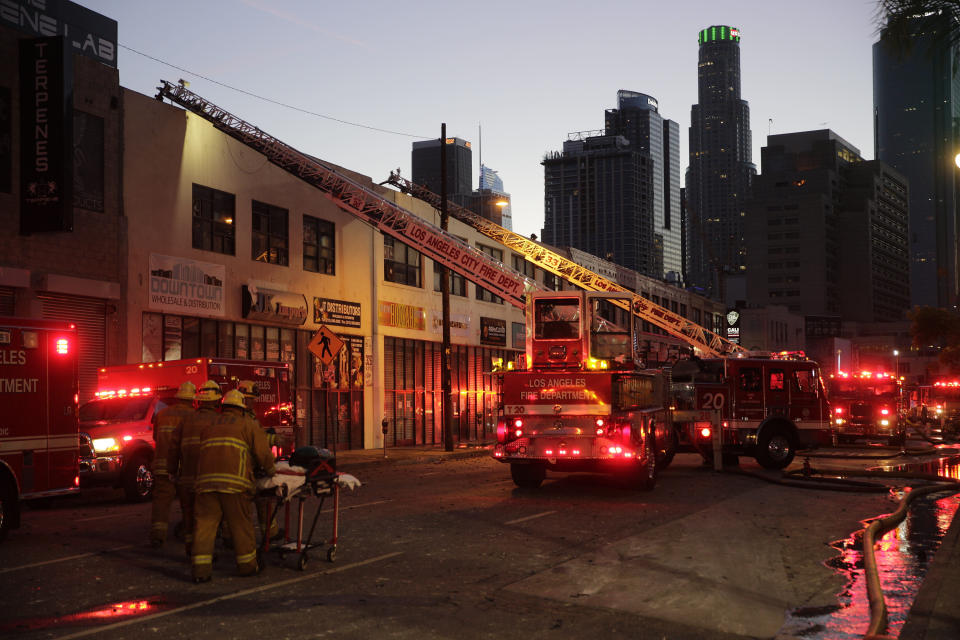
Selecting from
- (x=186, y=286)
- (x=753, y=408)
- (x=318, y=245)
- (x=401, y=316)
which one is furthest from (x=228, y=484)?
(x=401, y=316)

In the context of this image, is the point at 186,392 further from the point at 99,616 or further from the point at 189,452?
the point at 99,616

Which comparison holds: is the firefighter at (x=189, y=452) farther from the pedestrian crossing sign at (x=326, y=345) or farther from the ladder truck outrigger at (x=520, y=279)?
the pedestrian crossing sign at (x=326, y=345)

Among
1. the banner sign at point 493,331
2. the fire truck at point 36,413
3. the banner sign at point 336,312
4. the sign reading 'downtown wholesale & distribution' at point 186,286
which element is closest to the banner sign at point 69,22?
the sign reading 'downtown wholesale & distribution' at point 186,286

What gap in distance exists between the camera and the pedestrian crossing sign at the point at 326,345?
2389 centimetres

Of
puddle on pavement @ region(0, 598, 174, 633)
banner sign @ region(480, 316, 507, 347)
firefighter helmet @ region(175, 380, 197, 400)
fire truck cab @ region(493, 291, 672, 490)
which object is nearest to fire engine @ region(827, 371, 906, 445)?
fire truck cab @ region(493, 291, 672, 490)

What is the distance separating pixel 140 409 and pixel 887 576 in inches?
510

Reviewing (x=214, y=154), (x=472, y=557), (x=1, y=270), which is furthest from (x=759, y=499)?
(x=214, y=154)

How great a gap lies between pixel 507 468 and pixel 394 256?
1509 cm

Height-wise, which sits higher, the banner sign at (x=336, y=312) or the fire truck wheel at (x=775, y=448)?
the banner sign at (x=336, y=312)

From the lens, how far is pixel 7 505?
11.5m

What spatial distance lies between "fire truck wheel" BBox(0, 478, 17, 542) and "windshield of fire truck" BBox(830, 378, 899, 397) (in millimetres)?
26508

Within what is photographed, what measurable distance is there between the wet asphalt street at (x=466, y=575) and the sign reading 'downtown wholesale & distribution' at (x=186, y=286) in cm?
1054

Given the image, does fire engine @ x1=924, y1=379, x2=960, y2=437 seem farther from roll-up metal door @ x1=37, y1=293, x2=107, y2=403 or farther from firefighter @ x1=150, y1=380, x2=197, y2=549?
firefighter @ x1=150, y1=380, x2=197, y2=549

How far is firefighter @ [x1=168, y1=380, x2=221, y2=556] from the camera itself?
9.97 meters
